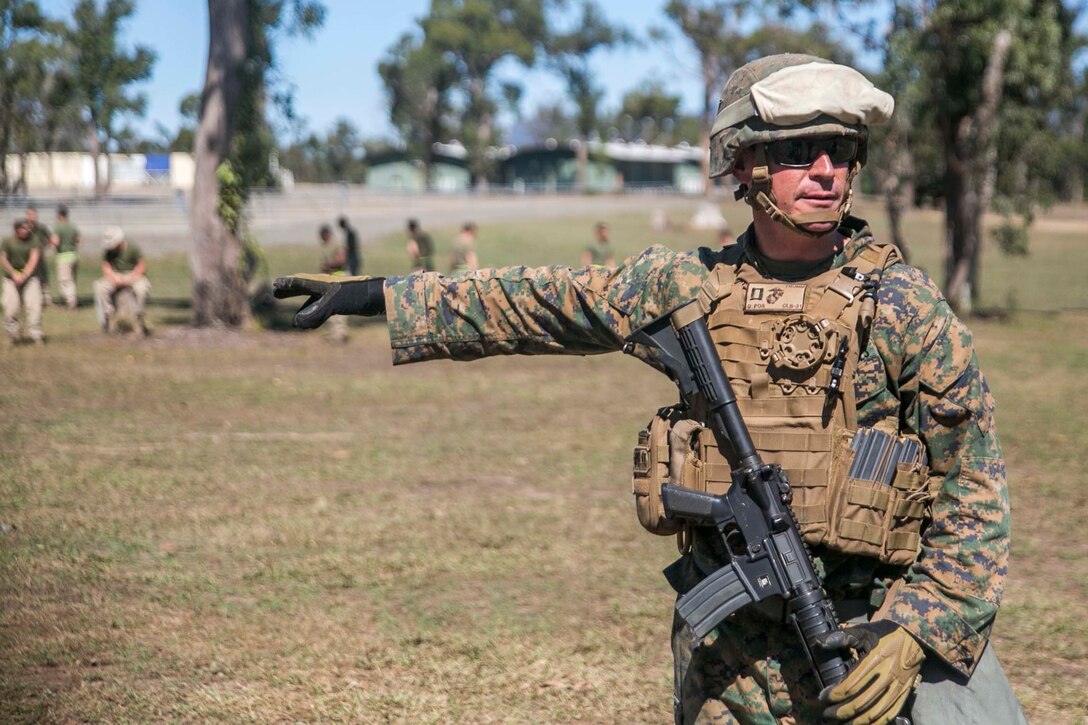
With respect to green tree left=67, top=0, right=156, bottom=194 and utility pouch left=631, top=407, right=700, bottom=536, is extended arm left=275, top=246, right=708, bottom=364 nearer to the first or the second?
utility pouch left=631, top=407, right=700, bottom=536

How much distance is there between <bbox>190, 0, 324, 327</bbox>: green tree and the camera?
56.3ft

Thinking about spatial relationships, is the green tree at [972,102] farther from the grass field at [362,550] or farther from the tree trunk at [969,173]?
the grass field at [362,550]

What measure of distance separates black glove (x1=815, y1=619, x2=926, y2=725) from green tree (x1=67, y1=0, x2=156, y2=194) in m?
42.6

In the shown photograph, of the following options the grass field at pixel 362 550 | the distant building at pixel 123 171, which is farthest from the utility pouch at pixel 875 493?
the distant building at pixel 123 171

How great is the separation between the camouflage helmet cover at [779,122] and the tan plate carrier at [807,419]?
27 cm

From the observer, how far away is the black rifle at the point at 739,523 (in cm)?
257

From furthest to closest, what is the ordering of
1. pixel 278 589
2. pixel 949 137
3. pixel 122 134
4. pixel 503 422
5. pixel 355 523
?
1. pixel 122 134
2. pixel 949 137
3. pixel 503 422
4. pixel 355 523
5. pixel 278 589

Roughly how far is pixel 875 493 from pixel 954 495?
0.58 feet

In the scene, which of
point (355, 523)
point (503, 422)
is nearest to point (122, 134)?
point (503, 422)

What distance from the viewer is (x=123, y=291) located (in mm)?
17500

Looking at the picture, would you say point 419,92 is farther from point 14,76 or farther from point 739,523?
point 739,523

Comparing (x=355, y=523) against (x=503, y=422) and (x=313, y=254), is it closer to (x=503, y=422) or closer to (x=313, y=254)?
(x=503, y=422)

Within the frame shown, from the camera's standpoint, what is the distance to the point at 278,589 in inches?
262

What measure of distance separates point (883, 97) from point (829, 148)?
15 centimetres
